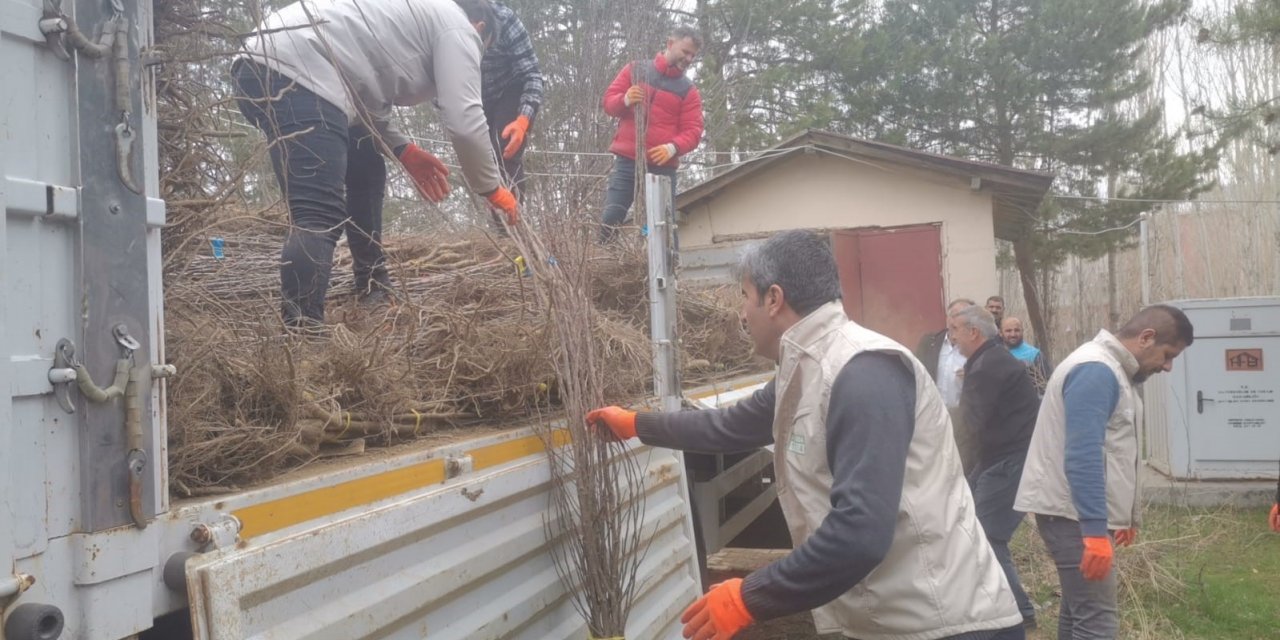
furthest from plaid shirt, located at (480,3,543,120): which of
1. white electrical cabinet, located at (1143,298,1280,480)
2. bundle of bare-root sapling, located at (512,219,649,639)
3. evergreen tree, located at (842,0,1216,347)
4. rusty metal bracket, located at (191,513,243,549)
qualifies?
evergreen tree, located at (842,0,1216,347)

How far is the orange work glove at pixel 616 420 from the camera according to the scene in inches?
107

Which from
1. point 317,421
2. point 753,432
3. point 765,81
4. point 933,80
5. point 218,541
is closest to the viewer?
point 218,541

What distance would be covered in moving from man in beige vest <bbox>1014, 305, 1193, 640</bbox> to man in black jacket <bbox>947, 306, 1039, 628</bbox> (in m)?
1.14

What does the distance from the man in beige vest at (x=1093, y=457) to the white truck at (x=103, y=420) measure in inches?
107

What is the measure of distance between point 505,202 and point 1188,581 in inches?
203

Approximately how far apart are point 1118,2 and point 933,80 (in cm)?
279

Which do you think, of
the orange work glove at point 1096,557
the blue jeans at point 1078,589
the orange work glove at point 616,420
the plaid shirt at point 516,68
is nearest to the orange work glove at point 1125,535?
the blue jeans at point 1078,589

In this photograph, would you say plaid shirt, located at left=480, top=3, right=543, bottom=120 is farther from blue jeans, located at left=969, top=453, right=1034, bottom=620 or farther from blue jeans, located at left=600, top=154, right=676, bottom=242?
blue jeans, located at left=969, top=453, right=1034, bottom=620

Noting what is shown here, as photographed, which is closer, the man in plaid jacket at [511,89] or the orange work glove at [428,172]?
the orange work glove at [428,172]

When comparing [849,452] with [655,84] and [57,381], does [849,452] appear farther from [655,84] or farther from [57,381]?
[655,84]

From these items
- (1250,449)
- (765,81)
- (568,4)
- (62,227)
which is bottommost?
(1250,449)

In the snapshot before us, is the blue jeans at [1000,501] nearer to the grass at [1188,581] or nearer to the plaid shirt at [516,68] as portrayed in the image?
the grass at [1188,581]

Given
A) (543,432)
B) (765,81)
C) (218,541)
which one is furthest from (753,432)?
(765,81)

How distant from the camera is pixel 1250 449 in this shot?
8453mm
